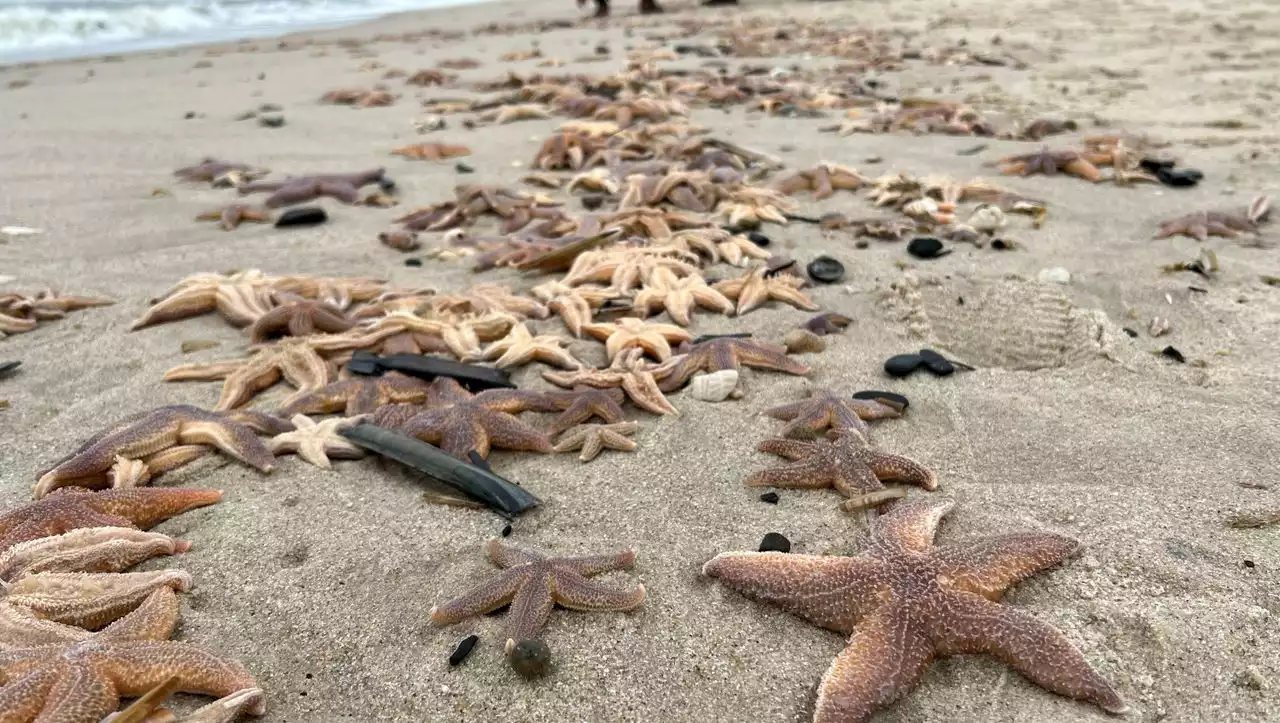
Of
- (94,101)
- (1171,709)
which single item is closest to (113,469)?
(1171,709)

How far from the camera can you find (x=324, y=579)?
2.93 m

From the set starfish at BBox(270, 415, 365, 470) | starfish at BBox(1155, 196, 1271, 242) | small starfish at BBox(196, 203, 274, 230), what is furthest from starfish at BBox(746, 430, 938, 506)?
small starfish at BBox(196, 203, 274, 230)

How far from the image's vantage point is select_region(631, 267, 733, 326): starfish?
4.91 m

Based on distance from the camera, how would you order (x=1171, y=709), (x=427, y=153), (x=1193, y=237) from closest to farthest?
(x=1171, y=709) < (x=1193, y=237) < (x=427, y=153)

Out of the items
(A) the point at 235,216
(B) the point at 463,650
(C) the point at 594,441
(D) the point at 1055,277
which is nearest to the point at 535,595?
(B) the point at 463,650

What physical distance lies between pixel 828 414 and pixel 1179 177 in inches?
207

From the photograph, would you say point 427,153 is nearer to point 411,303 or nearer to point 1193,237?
point 411,303

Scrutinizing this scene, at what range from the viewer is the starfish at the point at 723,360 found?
13.7ft

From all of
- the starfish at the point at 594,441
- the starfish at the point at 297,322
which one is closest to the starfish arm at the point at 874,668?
the starfish at the point at 594,441

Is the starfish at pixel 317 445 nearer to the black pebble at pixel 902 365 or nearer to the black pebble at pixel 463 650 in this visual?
the black pebble at pixel 463 650

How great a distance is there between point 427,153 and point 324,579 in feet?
22.4

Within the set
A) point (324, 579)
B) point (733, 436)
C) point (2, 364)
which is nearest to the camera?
point (324, 579)

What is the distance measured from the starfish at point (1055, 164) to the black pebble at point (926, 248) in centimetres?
219

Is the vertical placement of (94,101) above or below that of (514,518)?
above
